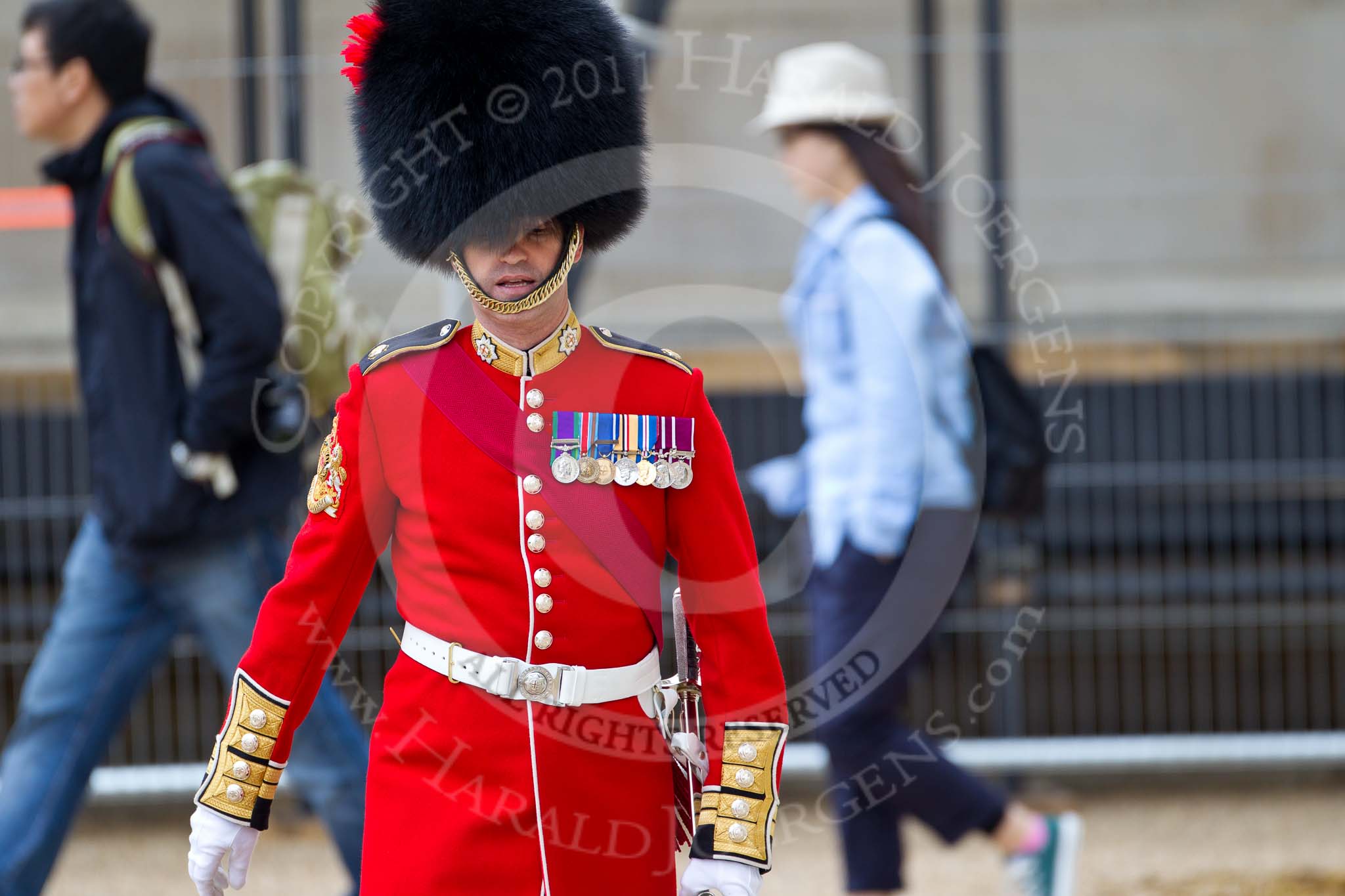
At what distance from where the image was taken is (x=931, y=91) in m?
5.06

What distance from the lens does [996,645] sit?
16.1 ft

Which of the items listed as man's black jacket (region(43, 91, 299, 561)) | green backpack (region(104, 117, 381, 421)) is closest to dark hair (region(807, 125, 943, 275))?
green backpack (region(104, 117, 381, 421))

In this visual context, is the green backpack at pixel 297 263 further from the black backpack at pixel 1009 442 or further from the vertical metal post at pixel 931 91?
the vertical metal post at pixel 931 91

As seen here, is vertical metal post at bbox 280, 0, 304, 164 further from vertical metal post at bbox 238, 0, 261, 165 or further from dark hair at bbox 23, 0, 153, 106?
dark hair at bbox 23, 0, 153, 106

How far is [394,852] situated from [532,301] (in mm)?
709

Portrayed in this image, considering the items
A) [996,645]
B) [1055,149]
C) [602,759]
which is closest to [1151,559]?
[996,645]

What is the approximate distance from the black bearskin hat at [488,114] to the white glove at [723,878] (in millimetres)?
805

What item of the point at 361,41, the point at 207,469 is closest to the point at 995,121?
the point at 207,469

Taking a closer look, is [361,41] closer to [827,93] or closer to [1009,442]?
[827,93]

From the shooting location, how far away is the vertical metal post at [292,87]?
470cm

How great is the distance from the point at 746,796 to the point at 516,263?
0.71m

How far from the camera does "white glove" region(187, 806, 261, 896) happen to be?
6.79 ft

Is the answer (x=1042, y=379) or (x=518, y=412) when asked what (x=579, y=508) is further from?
(x=1042, y=379)

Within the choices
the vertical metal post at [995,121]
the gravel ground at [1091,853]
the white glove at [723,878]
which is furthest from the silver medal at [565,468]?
the vertical metal post at [995,121]
